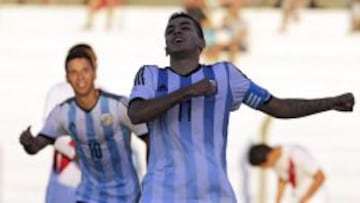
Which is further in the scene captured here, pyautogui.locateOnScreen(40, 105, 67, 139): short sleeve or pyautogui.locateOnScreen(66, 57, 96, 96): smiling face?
pyautogui.locateOnScreen(40, 105, 67, 139): short sleeve

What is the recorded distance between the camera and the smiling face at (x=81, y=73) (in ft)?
24.0

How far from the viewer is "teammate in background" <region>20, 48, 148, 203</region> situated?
24.1 feet

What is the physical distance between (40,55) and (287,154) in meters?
6.19

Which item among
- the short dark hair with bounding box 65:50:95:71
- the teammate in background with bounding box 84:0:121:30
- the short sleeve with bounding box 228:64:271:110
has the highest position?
the teammate in background with bounding box 84:0:121:30

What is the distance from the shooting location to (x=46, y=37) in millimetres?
16953

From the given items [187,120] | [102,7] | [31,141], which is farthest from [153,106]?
[102,7]

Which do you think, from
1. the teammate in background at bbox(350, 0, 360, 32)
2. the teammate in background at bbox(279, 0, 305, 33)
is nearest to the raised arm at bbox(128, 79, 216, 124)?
the teammate in background at bbox(279, 0, 305, 33)

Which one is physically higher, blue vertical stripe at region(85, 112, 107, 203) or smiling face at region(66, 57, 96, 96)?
smiling face at region(66, 57, 96, 96)

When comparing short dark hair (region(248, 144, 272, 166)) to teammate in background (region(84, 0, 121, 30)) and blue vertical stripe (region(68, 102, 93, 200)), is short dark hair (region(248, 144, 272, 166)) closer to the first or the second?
blue vertical stripe (region(68, 102, 93, 200))

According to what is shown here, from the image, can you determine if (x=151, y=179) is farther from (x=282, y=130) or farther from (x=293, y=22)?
(x=293, y=22)

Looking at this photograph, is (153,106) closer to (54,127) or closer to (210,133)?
(210,133)

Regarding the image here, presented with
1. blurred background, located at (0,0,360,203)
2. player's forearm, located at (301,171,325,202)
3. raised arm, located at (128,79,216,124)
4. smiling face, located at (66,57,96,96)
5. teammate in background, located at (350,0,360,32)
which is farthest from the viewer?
teammate in background, located at (350,0,360,32)

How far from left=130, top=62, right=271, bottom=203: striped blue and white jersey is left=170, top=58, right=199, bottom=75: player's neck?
0.6 inches

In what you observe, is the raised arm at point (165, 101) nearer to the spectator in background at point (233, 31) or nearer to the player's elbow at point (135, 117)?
the player's elbow at point (135, 117)
